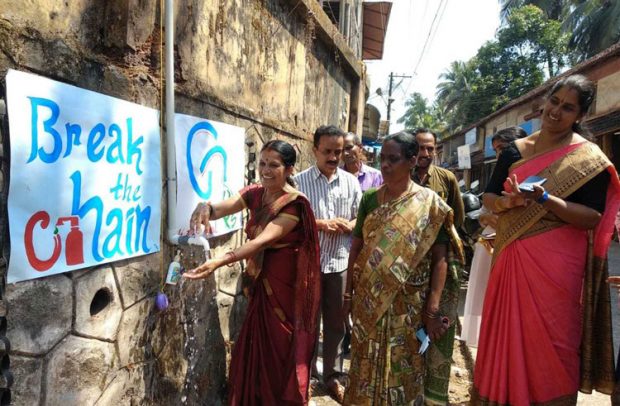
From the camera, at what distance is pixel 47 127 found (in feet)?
5.33

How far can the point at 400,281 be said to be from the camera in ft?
8.10

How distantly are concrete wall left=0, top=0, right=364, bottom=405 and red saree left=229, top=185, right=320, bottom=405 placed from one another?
34cm

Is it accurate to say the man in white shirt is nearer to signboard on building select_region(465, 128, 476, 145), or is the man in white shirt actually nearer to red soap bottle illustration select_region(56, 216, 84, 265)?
red soap bottle illustration select_region(56, 216, 84, 265)

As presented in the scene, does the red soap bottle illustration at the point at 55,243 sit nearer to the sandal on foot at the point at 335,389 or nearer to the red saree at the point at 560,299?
the red saree at the point at 560,299

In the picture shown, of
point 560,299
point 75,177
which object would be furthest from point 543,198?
point 75,177

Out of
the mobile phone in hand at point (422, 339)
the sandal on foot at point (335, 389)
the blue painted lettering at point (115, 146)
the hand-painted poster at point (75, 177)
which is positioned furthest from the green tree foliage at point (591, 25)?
the blue painted lettering at point (115, 146)

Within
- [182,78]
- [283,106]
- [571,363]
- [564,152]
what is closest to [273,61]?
[283,106]

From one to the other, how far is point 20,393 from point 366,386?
1603mm

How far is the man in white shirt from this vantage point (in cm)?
329

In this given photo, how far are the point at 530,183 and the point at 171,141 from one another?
1670mm

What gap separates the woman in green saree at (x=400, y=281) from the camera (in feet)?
8.11

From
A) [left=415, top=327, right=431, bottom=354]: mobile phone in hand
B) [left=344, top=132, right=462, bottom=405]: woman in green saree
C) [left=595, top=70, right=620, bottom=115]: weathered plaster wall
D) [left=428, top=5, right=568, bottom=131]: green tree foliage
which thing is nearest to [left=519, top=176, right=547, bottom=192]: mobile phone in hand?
[left=344, top=132, right=462, bottom=405]: woman in green saree

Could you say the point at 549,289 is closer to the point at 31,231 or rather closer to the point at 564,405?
the point at 564,405

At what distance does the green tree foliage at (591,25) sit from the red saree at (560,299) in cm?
2101
